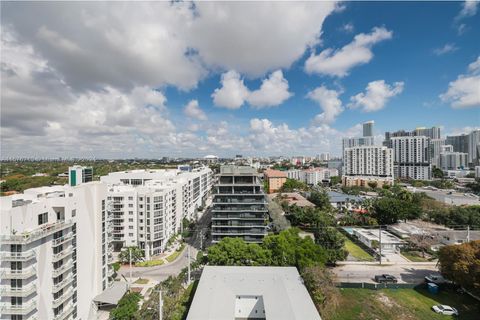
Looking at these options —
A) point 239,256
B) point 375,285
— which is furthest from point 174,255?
point 375,285

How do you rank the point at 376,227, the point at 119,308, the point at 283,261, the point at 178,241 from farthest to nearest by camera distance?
the point at 376,227
the point at 178,241
the point at 283,261
the point at 119,308

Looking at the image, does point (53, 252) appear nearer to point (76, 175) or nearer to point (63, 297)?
point (63, 297)

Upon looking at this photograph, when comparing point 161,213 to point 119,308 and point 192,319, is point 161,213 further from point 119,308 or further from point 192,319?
point 192,319

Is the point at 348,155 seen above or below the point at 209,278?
above

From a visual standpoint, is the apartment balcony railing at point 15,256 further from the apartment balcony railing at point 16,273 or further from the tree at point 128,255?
the tree at point 128,255

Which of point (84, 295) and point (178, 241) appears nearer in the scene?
point (84, 295)

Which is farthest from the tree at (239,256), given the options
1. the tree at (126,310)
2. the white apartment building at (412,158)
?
the white apartment building at (412,158)

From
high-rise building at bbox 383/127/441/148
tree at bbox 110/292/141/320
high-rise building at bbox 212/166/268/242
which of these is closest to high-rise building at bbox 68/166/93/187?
tree at bbox 110/292/141/320

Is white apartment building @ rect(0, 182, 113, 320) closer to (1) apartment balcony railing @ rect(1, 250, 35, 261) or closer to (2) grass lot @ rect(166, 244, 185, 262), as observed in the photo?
(1) apartment balcony railing @ rect(1, 250, 35, 261)

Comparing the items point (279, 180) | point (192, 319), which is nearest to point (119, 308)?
point (192, 319)
